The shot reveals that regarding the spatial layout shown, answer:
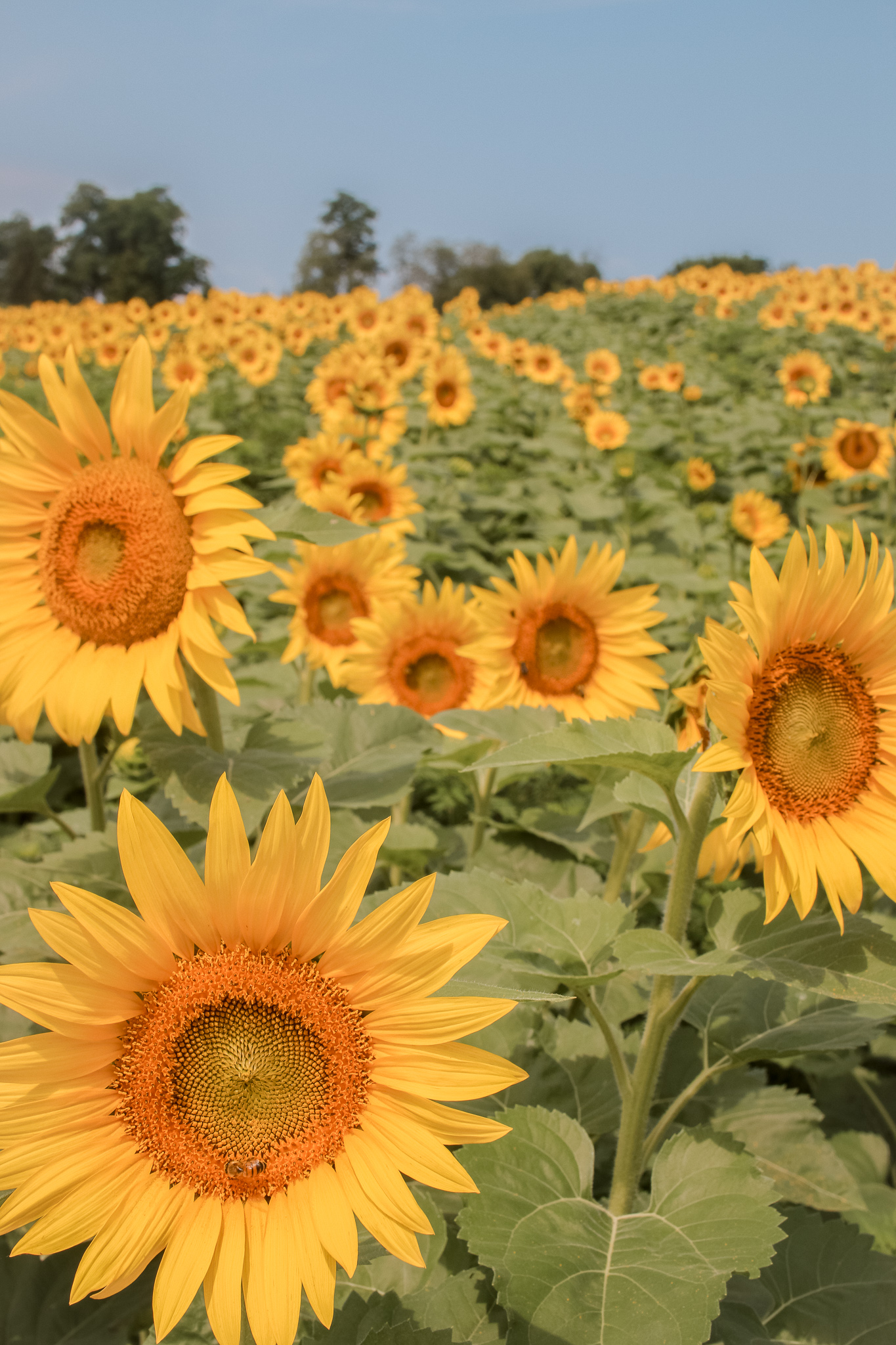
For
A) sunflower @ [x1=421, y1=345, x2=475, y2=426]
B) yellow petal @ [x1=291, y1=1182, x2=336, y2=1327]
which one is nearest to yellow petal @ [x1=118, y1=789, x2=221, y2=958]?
yellow petal @ [x1=291, y1=1182, x2=336, y2=1327]

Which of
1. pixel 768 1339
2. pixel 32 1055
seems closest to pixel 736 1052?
pixel 768 1339

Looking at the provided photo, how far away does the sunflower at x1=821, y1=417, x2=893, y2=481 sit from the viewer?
7438mm

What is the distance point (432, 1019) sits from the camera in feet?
4.19

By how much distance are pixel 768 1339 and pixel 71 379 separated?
2345mm

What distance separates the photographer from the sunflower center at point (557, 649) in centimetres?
335

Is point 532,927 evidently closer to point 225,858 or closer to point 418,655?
point 225,858

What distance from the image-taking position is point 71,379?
1.93 m

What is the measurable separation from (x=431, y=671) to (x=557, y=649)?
0.61 metres

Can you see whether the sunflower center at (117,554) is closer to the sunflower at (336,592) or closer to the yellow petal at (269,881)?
the yellow petal at (269,881)

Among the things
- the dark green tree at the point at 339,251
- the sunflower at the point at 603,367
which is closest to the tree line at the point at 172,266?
Result: the dark green tree at the point at 339,251

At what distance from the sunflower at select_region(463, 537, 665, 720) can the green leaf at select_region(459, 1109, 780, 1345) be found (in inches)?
67.9

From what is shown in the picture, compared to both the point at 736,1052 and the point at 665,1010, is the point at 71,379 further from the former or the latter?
the point at 736,1052

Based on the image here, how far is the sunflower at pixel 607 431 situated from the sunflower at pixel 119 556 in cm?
700

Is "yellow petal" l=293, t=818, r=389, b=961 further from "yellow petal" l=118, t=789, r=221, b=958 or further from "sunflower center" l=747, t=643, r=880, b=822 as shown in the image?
"sunflower center" l=747, t=643, r=880, b=822
